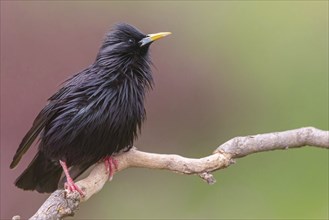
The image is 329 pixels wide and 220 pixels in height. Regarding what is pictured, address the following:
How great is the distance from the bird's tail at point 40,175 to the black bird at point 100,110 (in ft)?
0.25

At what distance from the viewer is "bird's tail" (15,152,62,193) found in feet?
10.6

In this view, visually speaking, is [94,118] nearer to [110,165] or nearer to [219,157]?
[110,165]

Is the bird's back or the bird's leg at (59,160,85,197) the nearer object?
the bird's leg at (59,160,85,197)

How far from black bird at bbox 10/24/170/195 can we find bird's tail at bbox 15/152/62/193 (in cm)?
8

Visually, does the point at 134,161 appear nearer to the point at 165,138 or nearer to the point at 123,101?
the point at 123,101

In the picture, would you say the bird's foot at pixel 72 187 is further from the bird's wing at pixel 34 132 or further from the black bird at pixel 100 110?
the bird's wing at pixel 34 132

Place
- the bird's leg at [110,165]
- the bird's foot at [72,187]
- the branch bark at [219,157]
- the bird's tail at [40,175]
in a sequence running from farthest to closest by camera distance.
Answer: the bird's tail at [40,175], the bird's leg at [110,165], the branch bark at [219,157], the bird's foot at [72,187]

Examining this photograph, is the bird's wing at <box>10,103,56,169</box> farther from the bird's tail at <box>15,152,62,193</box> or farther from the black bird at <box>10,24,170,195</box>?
the bird's tail at <box>15,152,62,193</box>

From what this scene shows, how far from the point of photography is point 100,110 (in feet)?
9.70

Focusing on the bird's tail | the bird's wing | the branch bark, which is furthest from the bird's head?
the bird's tail

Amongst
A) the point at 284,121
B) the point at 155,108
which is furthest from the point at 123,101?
the point at 284,121

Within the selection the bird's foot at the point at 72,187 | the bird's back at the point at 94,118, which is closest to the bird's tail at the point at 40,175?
the bird's back at the point at 94,118

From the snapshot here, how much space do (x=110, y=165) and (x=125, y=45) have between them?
58 cm

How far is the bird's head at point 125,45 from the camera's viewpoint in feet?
10.1
